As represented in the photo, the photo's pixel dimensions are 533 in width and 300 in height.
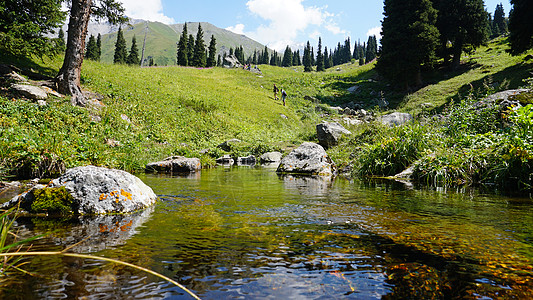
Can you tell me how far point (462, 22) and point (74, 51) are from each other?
128 feet

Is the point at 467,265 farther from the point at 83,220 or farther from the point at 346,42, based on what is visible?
the point at 346,42

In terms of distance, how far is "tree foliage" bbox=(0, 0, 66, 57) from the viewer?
574 inches

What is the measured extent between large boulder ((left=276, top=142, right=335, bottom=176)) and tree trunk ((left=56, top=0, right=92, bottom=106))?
38.6ft

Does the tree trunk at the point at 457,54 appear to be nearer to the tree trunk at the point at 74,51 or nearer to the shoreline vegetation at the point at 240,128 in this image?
the shoreline vegetation at the point at 240,128

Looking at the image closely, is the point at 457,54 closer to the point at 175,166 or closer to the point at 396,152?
the point at 396,152

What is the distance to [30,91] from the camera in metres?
13.6

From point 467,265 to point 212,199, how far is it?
4.60 m

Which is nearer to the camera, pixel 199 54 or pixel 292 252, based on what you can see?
pixel 292 252

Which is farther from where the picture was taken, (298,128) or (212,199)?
(298,128)

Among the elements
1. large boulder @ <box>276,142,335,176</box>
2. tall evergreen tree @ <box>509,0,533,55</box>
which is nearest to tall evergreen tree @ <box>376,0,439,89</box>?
tall evergreen tree @ <box>509,0,533,55</box>

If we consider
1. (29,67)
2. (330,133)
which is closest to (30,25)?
(29,67)

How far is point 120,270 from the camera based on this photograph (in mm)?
2549

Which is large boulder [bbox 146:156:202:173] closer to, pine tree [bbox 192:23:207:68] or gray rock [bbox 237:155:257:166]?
gray rock [bbox 237:155:257:166]

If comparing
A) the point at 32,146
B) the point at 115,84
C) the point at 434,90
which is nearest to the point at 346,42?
the point at 434,90
